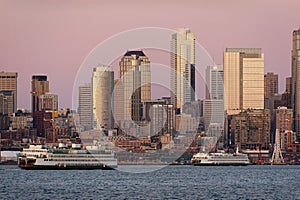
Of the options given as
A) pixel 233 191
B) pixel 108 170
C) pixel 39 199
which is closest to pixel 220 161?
pixel 108 170

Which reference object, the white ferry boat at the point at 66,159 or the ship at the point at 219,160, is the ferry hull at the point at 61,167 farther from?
the ship at the point at 219,160

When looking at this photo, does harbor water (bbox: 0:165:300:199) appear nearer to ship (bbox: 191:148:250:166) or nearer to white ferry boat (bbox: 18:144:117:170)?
white ferry boat (bbox: 18:144:117:170)

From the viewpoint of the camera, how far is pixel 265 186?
84.1 meters

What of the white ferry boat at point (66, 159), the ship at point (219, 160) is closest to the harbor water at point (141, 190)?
the white ferry boat at point (66, 159)

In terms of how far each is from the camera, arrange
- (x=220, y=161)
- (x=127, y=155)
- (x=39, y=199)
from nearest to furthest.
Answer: (x=39, y=199)
(x=220, y=161)
(x=127, y=155)

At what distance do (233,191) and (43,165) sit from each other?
166ft

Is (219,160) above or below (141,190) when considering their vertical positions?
below

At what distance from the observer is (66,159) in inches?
4902

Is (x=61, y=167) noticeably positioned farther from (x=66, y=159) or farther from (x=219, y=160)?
(x=219, y=160)

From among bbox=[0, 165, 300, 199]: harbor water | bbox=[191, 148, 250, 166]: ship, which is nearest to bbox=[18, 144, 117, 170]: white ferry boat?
bbox=[191, 148, 250, 166]: ship

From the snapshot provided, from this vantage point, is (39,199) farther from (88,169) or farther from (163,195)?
(88,169)

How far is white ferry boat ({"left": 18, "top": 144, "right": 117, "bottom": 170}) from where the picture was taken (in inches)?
4823

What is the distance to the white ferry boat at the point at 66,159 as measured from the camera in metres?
122

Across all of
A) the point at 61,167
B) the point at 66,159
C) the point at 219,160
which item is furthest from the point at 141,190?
the point at 219,160
